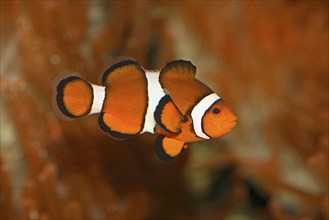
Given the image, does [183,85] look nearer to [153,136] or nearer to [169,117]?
[169,117]

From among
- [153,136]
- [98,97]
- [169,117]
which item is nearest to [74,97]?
[98,97]

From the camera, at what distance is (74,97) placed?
31.9 inches

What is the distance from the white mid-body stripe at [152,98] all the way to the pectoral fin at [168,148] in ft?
0.08

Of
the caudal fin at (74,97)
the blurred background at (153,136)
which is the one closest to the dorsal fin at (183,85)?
the caudal fin at (74,97)

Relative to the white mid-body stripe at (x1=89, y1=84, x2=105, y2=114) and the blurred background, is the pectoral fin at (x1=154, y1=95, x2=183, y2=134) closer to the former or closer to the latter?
the white mid-body stripe at (x1=89, y1=84, x2=105, y2=114)

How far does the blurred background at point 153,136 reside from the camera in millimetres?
1258

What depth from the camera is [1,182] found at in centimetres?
114

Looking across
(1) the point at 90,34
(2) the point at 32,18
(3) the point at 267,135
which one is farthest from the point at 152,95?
(3) the point at 267,135

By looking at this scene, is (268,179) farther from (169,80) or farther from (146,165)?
(169,80)

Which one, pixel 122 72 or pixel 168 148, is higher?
pixel 122 72

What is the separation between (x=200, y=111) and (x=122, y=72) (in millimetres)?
139

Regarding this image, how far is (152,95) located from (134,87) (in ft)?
0.10

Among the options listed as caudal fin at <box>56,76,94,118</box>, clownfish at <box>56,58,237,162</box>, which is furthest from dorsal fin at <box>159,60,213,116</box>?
caudal fin at <box>56,76,94,118</box>

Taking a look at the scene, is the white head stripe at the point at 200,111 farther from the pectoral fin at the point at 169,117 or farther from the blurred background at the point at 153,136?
the blurred background at the point at 153,136
